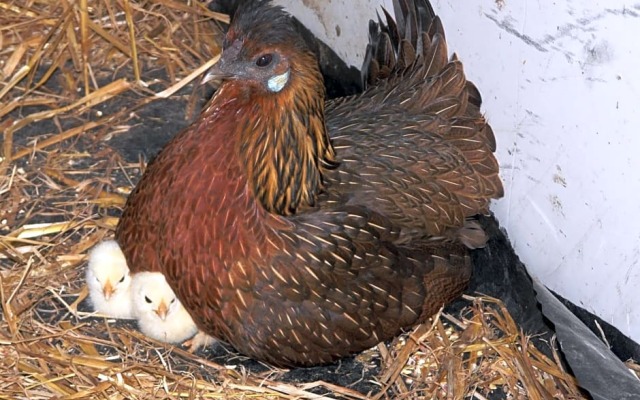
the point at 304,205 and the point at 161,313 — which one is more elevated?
the point at 304,205

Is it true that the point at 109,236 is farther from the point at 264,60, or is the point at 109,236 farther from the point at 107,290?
the point at 264,60

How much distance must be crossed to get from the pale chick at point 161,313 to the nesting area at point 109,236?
48 mm

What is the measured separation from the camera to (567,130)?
3.08m

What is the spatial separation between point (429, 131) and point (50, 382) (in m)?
1.41

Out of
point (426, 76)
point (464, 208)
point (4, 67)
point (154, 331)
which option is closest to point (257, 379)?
point (154, 331)

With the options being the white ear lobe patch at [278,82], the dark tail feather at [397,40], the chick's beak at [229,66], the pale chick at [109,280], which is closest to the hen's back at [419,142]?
the dark tail feather at [397,40]

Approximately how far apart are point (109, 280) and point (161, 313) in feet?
0.72

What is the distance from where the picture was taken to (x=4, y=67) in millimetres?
4402

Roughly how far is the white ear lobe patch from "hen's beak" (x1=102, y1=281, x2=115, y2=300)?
2.84 ft

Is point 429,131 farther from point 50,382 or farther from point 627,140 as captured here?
point 50,382

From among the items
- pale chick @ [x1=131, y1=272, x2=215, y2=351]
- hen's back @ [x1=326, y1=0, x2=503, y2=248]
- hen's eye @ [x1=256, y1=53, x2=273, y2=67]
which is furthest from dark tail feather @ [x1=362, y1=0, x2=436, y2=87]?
pale chick @ [x1=131, y1=272, x2=215, y2=351]

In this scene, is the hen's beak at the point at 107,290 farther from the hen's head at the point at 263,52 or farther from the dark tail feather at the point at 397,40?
the dark tail feather at the point at 397,40

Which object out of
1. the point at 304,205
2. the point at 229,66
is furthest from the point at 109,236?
the point at 229,66

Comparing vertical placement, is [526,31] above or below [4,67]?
above
